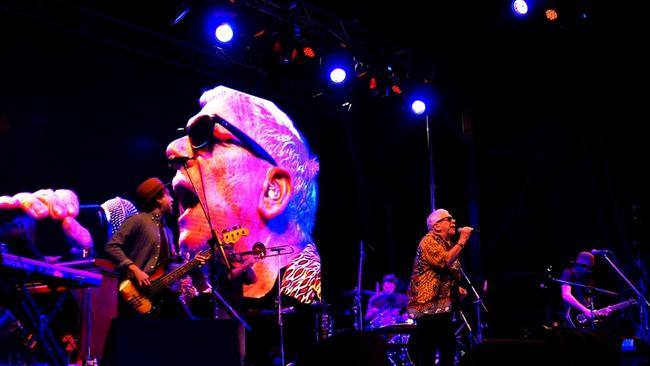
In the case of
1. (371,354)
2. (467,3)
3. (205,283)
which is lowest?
(371,354)

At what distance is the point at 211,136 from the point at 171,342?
5.82m

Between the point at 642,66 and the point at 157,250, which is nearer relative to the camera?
the point at 157,250

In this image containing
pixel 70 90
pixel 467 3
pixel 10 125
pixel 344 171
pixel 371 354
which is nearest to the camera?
pixel 371 354

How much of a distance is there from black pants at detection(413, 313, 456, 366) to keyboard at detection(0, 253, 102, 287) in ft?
8.98

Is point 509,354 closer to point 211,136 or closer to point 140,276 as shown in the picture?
point 140,276

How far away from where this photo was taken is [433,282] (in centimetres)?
586

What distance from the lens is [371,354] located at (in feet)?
7.63

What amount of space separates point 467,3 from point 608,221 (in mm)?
3841

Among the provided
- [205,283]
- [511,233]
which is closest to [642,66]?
[511,233]

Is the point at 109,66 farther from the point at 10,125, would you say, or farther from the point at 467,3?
the point at 467,3

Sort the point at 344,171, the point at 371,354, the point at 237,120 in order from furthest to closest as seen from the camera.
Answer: the point at 344,171 → the point at 237,120 → the point at 371,354

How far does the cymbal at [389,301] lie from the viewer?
9.24 metres

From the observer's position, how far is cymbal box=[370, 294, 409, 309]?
30.3 feet

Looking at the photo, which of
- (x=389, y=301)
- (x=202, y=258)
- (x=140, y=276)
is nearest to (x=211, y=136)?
(x=202, y=258)
